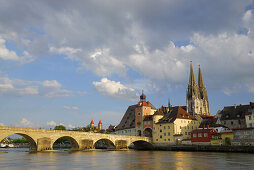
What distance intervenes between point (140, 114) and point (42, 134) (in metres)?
44.2

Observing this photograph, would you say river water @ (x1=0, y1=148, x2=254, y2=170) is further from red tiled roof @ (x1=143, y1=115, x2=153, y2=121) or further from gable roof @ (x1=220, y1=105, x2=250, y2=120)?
red tiled roof @ (x1=143, y1=115, x2=153, y2=121)

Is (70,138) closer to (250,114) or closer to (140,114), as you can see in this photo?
(140,114)

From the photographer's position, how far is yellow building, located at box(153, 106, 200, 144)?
78438mm

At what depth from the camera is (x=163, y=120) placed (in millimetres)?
83375

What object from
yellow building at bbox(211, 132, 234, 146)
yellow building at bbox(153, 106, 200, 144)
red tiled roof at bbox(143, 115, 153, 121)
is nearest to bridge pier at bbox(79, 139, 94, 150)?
yellow building at bbox(153, 106, 200, 144)

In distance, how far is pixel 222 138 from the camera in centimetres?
6425

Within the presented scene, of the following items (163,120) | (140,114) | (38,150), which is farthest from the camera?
(140,114)

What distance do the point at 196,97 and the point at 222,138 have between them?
9213 cm

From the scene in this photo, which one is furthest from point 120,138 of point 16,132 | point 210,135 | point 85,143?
point 16,132

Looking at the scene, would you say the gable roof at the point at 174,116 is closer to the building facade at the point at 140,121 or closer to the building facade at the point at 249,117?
the building facade at the point at 140,121

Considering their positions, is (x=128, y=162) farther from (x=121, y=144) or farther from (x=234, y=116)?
(x=234, y=116)

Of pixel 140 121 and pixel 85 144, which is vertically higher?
pixel 140 121

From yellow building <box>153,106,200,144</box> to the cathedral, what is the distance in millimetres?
67327

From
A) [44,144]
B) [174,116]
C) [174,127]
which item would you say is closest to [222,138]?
[174,127]
